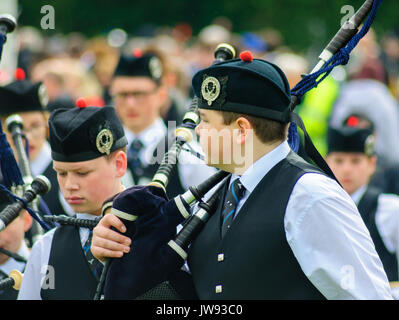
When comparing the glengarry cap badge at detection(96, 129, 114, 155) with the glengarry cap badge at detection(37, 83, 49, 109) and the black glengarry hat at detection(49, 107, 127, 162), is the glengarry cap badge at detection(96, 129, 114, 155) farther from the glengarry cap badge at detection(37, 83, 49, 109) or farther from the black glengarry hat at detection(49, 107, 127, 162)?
the glengarry cap badge at detection(37, 83, 49, 109)

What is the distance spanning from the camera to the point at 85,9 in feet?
50.2

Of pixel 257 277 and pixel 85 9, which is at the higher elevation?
pixel 85 9

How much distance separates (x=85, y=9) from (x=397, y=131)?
8602mm

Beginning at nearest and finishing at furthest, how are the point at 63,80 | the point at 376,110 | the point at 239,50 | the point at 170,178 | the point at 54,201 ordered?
1. the point at 170,178
2. the point at 54,201
3. the point at 376,110
4. the point at 63,80
5. the point at 239,50

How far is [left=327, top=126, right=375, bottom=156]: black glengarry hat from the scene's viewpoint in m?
5.96

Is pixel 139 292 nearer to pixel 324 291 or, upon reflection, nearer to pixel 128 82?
pixel 324 291

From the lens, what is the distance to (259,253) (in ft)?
10.1

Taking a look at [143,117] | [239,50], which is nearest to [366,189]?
[143,117]

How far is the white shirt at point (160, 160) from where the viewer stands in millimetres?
5395

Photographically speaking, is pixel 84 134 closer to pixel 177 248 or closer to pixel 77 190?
pixel 77 190

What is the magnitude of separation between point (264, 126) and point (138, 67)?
11.2 feet

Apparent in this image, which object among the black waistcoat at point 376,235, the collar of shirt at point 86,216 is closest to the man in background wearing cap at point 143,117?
the black waistcoat at point 376,235

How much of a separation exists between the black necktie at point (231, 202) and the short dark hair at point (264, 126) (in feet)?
0.73
